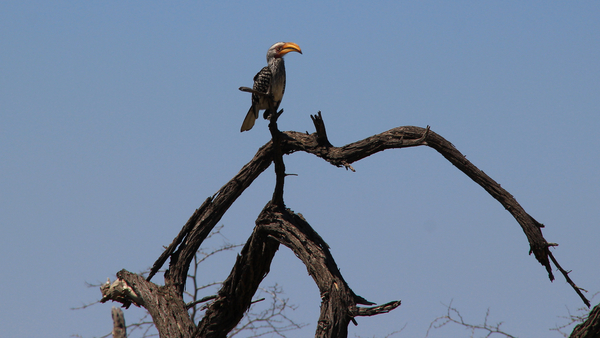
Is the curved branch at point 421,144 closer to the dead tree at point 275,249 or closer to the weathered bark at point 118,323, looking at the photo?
the dead tree at point 275,249

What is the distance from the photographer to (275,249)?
16.9 ft

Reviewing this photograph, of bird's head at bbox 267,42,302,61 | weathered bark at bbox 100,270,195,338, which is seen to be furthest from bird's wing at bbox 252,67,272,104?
weathered bark at bbox 100,270,195,338

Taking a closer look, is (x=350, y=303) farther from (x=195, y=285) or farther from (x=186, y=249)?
(x=195, y=285)

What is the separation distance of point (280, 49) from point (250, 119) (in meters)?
1.27

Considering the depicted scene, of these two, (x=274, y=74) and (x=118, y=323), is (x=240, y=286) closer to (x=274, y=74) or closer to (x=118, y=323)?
(x=118, y=323)

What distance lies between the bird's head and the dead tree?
94.5 inches

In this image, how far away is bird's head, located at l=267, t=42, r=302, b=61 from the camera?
24.8ft

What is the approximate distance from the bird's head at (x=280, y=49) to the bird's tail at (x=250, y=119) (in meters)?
1.02

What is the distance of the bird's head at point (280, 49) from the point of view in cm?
756

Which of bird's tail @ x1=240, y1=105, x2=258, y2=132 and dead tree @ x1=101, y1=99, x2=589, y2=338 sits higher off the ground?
bird's tail @ x1=240, y1=105, x2=258, y2=132

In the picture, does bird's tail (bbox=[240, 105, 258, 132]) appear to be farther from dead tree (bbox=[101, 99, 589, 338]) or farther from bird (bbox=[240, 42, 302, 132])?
dead tree (bbox=[101, 99, 589, 338])

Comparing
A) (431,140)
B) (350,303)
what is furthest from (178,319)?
(431,140)

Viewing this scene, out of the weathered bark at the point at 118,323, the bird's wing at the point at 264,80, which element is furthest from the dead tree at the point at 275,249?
the bird's wing at the point at 264,80

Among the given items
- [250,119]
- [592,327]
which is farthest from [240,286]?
[592,327]
